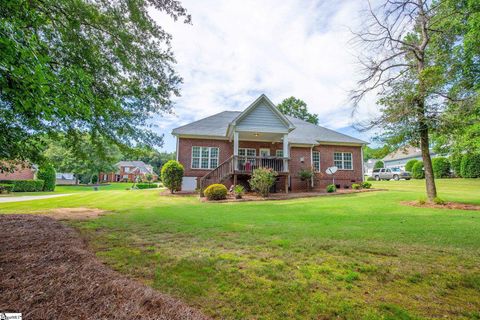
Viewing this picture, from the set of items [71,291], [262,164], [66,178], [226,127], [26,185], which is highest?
[226,127]

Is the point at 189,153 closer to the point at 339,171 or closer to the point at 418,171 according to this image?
the point at 339,171

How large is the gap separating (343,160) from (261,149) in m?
7.77

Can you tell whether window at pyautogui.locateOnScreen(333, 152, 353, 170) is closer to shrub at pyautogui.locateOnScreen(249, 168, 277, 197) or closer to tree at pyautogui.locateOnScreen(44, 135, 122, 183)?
shrub at pyautogui.locateOnScreen(249, 168, 277, 197)

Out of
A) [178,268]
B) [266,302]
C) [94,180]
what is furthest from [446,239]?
[94,180]

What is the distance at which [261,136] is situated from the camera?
16750 millimetres

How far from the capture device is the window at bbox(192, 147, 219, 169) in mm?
17266

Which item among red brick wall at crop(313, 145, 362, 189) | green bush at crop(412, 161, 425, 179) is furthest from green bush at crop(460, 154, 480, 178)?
red brick wall at crop(313, 145, 362, 189)

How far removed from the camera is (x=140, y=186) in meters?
34.0

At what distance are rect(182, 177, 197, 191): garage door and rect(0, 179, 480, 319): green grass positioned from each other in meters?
10.5

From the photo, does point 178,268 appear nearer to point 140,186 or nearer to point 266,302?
point 266,302

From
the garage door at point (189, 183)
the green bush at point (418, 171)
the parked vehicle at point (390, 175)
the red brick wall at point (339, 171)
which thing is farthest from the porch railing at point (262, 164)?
the parked vehicle at point (390, 175)

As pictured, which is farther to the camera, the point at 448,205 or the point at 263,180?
the point at 263,180

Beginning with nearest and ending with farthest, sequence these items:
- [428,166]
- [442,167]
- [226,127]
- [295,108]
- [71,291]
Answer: [71,291] < [428,166] < [226,127] < [442,167] < [295,108]

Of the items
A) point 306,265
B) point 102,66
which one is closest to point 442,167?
point 306,265
